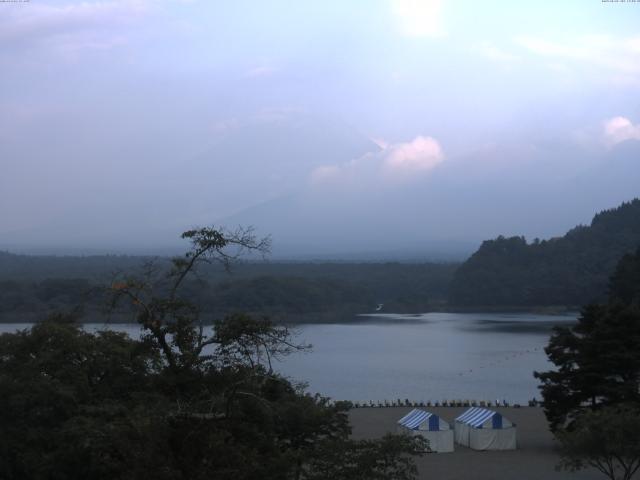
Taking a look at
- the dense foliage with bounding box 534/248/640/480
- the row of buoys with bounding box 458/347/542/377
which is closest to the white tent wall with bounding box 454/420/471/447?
the dense foliage with bounding box 534/248/640/480

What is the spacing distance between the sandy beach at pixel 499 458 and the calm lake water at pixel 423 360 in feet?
9.47

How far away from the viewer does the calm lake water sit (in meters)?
26.1

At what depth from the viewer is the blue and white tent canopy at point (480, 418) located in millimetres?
14984

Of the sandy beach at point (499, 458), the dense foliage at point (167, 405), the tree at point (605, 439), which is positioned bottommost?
the sandy beach at point (499, 458)

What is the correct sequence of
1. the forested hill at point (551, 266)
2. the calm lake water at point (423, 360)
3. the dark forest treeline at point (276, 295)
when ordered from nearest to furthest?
the calm lake water at point (423, 360)
the dark forest treeline at point (276, 295)
the forested hill at point (551, 266)

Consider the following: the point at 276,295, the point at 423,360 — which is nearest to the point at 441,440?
the point at 423,360

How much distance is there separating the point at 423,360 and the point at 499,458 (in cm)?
2087

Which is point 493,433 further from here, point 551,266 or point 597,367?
point 551,266

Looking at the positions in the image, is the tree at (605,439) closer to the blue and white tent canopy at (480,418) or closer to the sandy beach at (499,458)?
the sandy beach at (499,458)

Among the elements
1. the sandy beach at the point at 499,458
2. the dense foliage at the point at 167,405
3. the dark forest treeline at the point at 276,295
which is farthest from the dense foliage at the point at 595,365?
the dark forest treeline at the point at 276,295

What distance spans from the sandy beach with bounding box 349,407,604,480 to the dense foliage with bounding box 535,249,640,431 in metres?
0.67

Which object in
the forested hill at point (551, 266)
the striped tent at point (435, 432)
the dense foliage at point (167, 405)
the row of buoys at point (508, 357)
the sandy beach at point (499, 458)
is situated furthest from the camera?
the forested hill at point (551, 266)

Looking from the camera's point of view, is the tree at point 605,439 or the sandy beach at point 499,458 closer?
the tree at point 605,439

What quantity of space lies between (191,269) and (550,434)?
11263 millimetres
